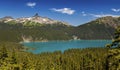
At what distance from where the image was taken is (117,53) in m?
19.6

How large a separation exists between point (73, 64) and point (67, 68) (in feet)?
14.7

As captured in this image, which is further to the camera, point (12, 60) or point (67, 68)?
point (67, 68)

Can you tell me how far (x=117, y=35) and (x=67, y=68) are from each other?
461ft

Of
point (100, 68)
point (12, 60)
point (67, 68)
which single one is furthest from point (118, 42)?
point (67, 68)

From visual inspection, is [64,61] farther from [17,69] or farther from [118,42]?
[118,42]

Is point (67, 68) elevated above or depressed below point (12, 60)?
below

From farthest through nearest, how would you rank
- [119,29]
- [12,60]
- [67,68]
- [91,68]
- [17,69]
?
[67,68] → [91,68] → [12,60] → [17,69] → [119,29]

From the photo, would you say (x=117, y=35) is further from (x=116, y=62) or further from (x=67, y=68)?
(x=67, y=68)

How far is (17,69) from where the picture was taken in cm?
3962

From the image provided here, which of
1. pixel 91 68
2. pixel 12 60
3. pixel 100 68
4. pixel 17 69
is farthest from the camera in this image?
pixel 100 68

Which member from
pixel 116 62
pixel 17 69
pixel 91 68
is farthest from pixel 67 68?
pixel 116 62

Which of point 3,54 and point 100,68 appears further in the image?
point 100,68

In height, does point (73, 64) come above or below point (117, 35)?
below

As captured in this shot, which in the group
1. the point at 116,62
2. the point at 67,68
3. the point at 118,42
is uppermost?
the point at 118,42
